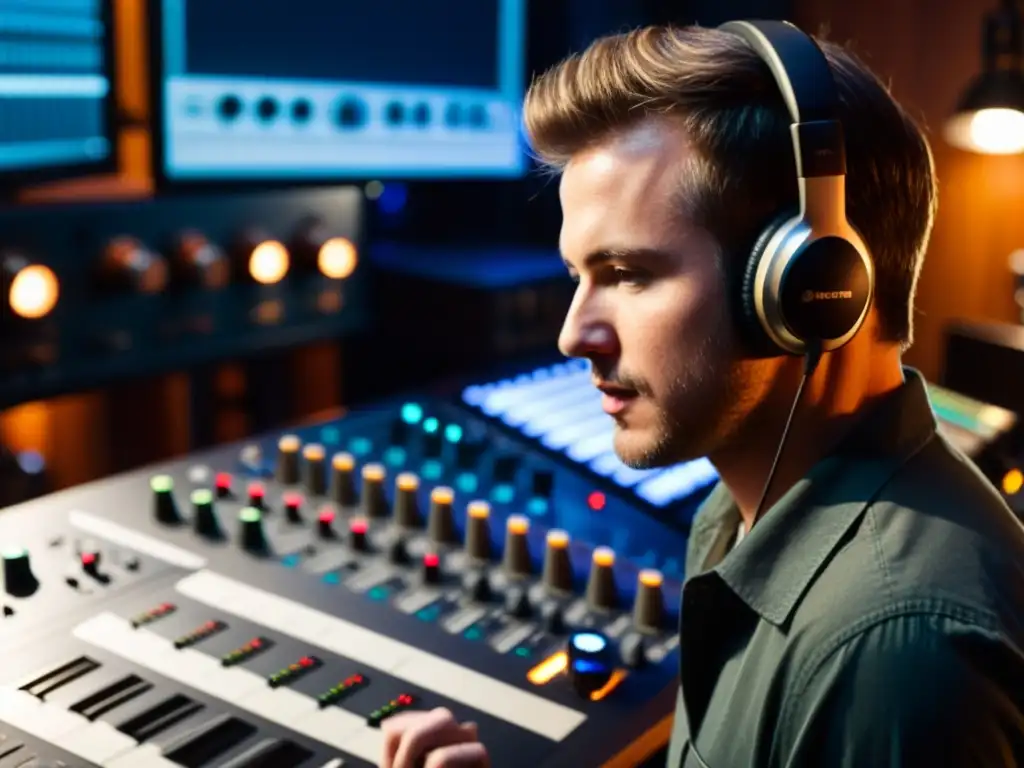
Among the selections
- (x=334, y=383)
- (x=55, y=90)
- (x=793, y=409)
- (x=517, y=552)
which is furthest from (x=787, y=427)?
(x=334, y=383)

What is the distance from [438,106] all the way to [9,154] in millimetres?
683

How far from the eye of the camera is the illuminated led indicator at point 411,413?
1.37m

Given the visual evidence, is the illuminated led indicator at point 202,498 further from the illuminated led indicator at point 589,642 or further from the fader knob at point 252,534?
the illuminated led indicator at point 589,642

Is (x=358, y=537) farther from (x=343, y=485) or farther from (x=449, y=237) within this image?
(x=449, y=237)

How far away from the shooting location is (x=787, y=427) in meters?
0.80

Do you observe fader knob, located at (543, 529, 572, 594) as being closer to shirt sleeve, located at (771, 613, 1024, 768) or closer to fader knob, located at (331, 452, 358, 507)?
fader knob, located at (331, 452, 358, 507)

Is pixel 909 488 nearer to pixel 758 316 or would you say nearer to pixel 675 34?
pixel 758 316

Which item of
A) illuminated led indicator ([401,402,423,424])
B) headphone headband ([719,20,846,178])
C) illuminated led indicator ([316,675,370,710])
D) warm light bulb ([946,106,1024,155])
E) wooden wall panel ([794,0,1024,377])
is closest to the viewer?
headphone headband ([719,20,846,178])

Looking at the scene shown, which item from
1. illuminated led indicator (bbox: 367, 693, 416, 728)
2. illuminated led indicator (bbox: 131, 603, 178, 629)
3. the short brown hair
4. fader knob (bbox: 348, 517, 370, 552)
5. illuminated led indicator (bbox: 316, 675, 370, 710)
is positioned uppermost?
the short brown hair

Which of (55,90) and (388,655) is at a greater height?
(55,90)

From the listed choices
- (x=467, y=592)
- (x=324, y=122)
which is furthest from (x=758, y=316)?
(x=324, y=122)

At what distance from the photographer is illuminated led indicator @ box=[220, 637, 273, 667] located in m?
0.89

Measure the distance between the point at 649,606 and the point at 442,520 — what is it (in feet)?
0.79

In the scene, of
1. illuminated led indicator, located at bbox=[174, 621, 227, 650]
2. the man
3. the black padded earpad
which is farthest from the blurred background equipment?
the black padded earpad
